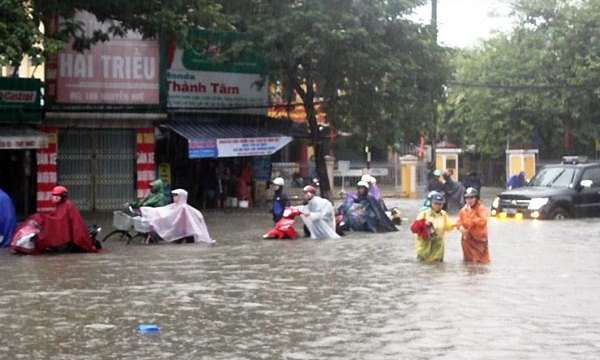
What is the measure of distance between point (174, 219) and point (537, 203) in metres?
11.0

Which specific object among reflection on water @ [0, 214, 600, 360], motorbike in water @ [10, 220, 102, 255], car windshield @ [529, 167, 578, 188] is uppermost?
car windshield @ [529, 167, 578, 188]

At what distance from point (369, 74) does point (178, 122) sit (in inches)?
245

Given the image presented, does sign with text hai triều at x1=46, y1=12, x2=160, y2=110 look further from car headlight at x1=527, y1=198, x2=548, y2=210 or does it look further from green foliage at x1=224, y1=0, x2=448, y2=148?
car headlight at x1=527, y1=198, x2=548, y2=210

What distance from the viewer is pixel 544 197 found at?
30.1m

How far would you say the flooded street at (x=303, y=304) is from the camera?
34.8ft

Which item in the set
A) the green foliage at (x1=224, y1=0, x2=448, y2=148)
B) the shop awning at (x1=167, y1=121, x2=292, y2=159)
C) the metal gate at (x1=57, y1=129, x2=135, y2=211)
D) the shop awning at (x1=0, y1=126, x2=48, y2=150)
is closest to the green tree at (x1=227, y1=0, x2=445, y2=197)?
the green foliage at (x1=224, y1=0, x2=448, y2=148)

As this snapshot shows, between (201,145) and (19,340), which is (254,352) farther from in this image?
(201,145)

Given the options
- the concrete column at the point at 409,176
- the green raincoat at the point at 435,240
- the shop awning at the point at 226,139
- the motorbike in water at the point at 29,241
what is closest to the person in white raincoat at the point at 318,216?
the motorbike in water at the point at 29,241

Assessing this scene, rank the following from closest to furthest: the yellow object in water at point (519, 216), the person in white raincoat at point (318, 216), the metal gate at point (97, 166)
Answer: the person in white raincoat at point (318, 216), the yellow object in water at point (519, 216), the metal gate at point (97, 166)

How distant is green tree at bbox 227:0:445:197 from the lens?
116 feet

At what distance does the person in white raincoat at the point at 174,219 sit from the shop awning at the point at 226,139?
35.7 feet

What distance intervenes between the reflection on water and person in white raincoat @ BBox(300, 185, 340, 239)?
2432mm

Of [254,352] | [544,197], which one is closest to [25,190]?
[544,197]

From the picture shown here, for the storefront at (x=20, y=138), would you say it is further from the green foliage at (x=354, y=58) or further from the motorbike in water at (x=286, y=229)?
the motorbike in water at (x=286, y=229)
